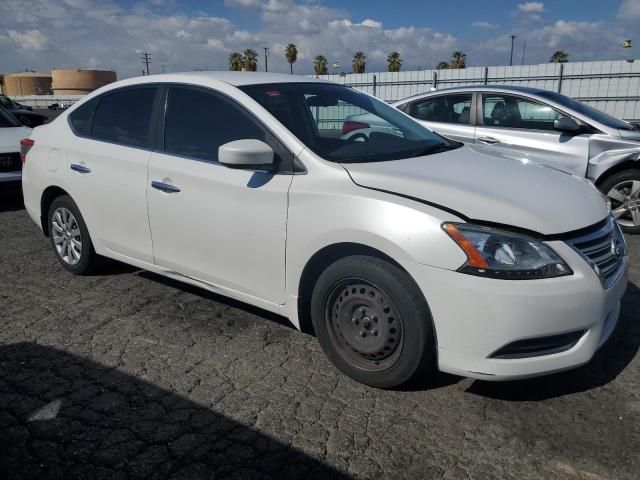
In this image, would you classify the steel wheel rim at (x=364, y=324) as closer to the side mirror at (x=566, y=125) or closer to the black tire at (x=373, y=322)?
the black tire at (x=373, y=322)

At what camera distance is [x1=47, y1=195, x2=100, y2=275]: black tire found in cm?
461

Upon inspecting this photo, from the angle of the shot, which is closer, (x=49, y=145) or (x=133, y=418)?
(x=133, y=418)

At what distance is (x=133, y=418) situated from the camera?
9.12 ft

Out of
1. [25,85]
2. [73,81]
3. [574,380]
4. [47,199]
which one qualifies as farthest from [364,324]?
[25,85]

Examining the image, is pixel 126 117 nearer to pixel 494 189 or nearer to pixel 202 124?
pixel 202 124

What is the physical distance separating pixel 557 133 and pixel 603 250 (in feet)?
13.1

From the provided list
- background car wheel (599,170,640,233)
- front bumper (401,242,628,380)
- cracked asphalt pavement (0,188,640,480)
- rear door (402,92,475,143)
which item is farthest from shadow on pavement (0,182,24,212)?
background car wheel (599,170,640,233)

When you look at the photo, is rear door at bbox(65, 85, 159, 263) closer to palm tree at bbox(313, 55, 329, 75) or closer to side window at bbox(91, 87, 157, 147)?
side window at bbox(91, 87, 157, 147)

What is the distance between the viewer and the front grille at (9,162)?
25.6 feet

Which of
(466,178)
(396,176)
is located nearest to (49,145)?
(396,176)

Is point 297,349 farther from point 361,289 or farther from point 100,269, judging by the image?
point 100,269

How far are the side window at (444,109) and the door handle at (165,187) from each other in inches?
176

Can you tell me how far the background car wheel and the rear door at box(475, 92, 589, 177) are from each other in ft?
1.15

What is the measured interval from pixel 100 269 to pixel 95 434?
254 centimetres
